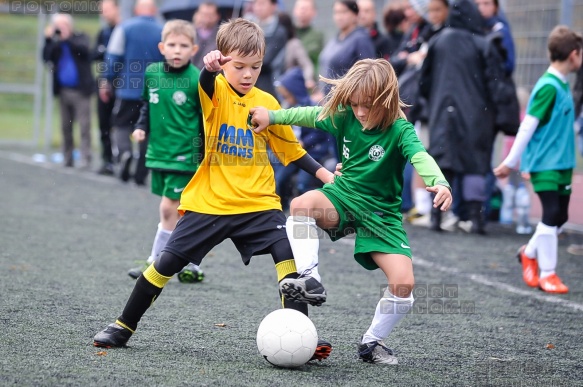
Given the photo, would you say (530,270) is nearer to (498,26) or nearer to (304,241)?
(304,241)

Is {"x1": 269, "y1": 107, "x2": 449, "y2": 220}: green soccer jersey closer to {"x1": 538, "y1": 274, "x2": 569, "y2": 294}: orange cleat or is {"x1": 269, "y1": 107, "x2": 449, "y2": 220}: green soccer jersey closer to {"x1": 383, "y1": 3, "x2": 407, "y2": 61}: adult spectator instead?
{"x1": 538, "y1": 274, "x2": 569, "y2": 294}: orange cleat

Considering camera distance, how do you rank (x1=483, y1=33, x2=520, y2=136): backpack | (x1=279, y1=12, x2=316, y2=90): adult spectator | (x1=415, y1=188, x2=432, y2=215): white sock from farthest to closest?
(x1=279, y1=12, x2=316, y2=90): adult spectator
(x1=415, y1=188, x2=432, y2=215): white sock
(x1=483, y1=33, x2=520, y2=136): backpack

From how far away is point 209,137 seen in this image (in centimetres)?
490

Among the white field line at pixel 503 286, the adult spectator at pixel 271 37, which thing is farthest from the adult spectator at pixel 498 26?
the white field line at pixel 503 286

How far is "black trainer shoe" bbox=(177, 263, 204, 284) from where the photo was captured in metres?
6.81

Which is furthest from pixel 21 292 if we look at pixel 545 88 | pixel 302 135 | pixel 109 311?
pixel 302 135

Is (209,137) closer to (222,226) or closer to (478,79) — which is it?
(222,226)

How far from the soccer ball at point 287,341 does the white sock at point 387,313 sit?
0.37 m

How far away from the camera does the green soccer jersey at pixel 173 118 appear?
270 inches

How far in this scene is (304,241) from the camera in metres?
4.63

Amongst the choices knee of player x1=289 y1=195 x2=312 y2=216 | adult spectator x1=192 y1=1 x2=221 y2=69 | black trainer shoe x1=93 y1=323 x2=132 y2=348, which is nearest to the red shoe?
knee of player x1=289 y1=195 x2=312 y2=216

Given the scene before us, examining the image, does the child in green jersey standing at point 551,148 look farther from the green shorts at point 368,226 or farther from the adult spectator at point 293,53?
the adult spectator at point 293,53

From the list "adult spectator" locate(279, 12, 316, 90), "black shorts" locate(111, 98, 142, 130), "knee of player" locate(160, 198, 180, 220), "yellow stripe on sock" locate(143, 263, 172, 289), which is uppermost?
"adult spectator" locate(279, 12, 316, 90)

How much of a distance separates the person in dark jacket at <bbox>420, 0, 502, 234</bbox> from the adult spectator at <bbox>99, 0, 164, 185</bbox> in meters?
3.88
